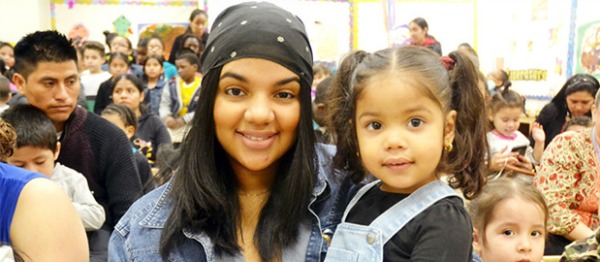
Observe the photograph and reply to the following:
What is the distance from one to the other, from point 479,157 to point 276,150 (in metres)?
0.53

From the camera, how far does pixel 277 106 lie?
56.8 inches

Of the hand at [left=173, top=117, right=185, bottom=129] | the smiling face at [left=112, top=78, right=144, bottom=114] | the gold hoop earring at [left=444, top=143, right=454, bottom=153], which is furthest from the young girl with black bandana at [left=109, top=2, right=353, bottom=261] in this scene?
the hand at [left=173, top=117, right=185, bottom=129]

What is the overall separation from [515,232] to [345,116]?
1068 mm

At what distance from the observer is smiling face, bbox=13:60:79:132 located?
2.88 meters

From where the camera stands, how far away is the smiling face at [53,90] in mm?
2879

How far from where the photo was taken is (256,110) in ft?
4.62

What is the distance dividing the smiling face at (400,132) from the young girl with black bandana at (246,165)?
0.57ft

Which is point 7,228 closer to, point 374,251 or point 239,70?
point 239,70

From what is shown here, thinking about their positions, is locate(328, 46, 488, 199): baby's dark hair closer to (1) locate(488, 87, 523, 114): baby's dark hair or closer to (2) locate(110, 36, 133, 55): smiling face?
(1) locate(488, 87, 523, 114): baby's dark hair

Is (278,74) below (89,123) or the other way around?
the other way around

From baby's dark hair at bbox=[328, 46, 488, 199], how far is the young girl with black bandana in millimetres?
102

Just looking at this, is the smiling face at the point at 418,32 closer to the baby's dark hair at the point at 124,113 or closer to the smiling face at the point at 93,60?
the smiling face at the point at 93,60

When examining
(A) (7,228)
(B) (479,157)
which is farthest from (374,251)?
(A) (7,228)

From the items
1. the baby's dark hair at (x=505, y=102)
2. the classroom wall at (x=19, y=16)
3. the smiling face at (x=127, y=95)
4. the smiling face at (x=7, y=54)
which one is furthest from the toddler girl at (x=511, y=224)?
the classroom wall at (x=19, y=16)
